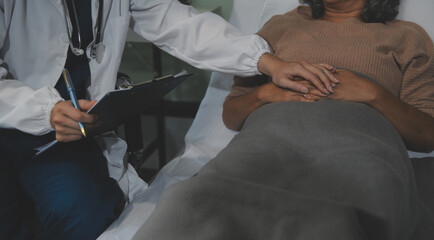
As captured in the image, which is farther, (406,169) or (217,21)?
(217,21)

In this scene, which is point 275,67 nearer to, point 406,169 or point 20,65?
point 406,169

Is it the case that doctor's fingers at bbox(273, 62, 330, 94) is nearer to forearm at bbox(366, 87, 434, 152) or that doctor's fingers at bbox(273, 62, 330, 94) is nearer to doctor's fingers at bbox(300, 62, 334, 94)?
doctor's fingers at bbox(300, 62, 334, 94)

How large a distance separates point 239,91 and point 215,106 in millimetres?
190

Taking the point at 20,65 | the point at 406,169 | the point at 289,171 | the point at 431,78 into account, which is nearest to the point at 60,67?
the point at 20,65

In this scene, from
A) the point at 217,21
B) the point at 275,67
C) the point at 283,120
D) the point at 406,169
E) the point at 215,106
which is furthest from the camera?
the point at 215,106

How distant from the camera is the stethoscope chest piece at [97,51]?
1.16m

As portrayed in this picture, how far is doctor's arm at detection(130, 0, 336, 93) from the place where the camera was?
47.0 inches

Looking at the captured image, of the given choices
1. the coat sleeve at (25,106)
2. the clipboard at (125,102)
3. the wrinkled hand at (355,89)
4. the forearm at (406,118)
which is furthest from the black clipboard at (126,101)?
the forearm at (406,118)

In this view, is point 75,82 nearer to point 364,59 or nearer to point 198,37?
point 198,37

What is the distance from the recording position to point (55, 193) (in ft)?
3.59

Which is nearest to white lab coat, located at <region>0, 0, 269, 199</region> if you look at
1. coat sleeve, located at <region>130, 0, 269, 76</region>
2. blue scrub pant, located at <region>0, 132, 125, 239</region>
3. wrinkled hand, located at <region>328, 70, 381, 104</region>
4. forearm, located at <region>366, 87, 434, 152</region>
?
coat sleeve, located at <region>130, 0, 269, 76</region>

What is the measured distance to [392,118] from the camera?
1125mm

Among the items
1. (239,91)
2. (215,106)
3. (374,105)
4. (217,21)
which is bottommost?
(215,106)

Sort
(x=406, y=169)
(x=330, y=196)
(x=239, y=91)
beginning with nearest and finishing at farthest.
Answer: (x=330, y=196)
(x=406, y=169)
(x=239, y=91)
